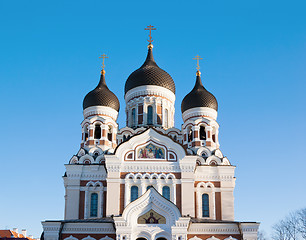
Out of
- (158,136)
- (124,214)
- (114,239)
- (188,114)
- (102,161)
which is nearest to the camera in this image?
(124,214)

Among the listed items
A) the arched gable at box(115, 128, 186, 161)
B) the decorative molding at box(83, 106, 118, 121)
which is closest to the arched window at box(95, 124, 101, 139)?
the decorative molding at box(83, 106, 118, 121)

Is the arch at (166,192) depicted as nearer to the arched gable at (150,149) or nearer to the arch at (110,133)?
the arched gable at (150,149)

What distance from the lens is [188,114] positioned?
27172 millimetres

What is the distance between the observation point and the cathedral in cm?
Result: 2033

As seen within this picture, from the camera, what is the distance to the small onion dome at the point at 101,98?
27.2 m

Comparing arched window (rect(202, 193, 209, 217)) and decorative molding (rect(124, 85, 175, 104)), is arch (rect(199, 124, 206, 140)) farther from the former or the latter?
arched window (rect(202, 193, 209, 217))

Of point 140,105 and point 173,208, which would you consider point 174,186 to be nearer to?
point 173,208

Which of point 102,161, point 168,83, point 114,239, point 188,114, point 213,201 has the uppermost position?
point 168,83

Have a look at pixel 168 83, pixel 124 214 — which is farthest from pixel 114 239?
pixel 168 83

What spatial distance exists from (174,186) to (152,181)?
110 centimetres

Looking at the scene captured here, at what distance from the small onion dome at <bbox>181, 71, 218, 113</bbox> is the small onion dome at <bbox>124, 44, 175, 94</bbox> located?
55.2 inches

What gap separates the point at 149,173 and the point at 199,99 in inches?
261

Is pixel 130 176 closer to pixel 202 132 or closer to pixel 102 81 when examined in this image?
pixel 202 132

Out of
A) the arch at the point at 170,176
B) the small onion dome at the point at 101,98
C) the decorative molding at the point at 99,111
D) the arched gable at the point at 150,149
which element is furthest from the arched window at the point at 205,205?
the small onion dome at the point at 101,98
